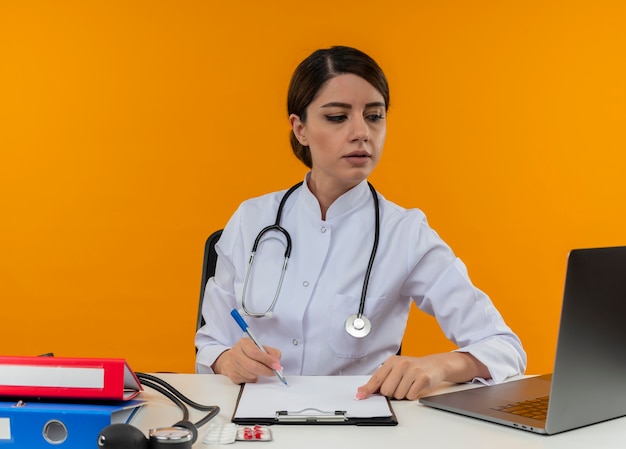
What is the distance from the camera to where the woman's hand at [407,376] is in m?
1.45

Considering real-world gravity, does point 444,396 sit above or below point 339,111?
below

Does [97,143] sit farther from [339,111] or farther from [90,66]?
[339,111]

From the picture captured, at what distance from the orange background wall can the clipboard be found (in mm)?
2110

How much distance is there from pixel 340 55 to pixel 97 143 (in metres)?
1.89

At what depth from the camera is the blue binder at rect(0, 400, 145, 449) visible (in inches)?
44.4

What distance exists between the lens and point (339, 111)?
1929 mm

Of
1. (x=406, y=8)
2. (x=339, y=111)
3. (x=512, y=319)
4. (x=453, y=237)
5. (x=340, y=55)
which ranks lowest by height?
(x=512, y=319)

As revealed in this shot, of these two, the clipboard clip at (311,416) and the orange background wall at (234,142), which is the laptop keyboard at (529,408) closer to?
the clipboard clip at (311,416)

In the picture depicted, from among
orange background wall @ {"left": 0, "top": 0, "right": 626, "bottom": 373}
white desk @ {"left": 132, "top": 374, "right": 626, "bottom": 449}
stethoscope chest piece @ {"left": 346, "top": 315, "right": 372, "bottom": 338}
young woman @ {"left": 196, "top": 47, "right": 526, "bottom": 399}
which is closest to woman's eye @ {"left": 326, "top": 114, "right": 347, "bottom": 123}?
young woman @ {"left": 196, "top": 47, "right": 526, "bottom": 399}

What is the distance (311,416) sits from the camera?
1315 mm

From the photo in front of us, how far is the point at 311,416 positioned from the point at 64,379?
39 centimetres

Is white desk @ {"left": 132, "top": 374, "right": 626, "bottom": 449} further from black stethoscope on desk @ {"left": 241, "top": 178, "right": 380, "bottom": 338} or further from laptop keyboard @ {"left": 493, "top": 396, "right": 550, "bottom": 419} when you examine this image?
black stethoscope on desk @ {"left": 241, "top": 178, "right": 380, "bottom": 338}

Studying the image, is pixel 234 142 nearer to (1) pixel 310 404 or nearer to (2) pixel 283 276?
(2) pixel 283 276

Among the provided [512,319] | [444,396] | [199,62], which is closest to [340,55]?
[444,396]
